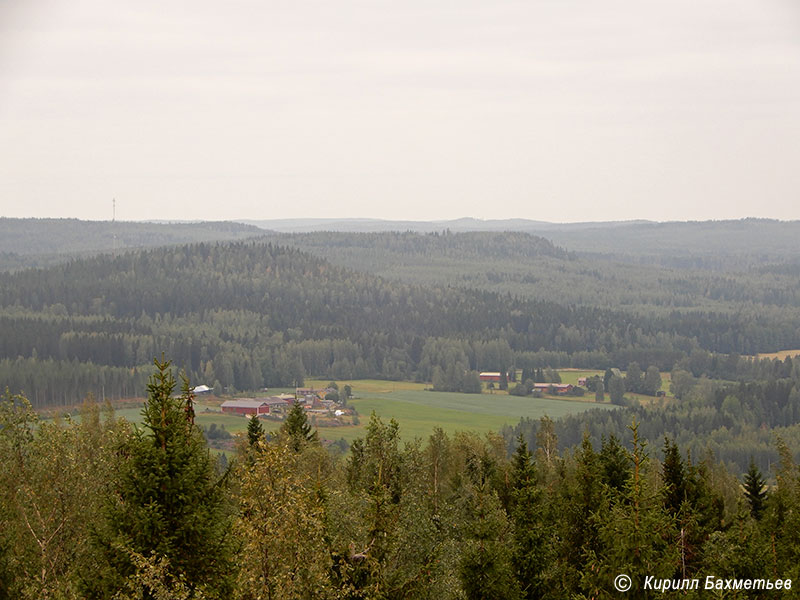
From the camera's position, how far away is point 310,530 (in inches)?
984

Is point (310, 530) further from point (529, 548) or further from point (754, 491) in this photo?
point (754, 491)

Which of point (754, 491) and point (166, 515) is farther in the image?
point (754, 491)

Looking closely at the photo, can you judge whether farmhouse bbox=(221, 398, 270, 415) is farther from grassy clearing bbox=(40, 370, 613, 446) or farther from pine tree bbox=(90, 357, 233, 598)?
pine tree bbox=(90, 357, 233, 598)

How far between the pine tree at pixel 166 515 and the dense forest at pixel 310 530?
0.05m

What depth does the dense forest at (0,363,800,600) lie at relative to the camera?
25344 mm

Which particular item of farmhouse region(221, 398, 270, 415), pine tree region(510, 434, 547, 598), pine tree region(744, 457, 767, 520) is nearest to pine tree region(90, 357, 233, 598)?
pine tree region(510, 434, 547, 598)

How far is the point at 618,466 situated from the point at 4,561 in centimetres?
2729

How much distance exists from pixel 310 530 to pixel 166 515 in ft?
16.7

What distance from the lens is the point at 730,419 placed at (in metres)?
165

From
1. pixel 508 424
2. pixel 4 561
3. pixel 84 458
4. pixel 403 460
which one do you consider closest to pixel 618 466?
pixel 403 460

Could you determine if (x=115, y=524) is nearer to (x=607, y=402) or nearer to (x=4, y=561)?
(x=4, y=561)

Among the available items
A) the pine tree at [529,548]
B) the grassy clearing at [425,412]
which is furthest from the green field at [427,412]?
the pine tree at [529,548]

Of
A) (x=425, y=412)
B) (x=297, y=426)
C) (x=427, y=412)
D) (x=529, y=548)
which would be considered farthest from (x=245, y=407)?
(x=529, y=548)

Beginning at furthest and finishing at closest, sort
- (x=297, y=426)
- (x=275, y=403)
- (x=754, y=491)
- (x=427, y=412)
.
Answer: (x=275, y=403) < (x=427, y=412) < (x=297, y=426) < (x=754, y=491)
